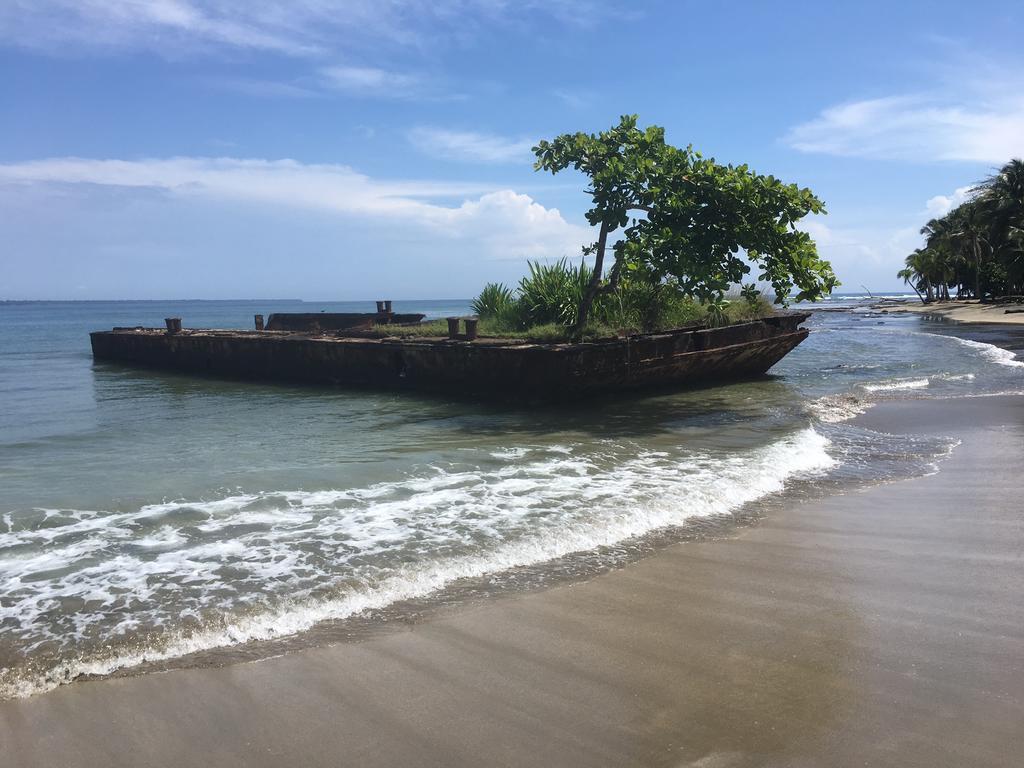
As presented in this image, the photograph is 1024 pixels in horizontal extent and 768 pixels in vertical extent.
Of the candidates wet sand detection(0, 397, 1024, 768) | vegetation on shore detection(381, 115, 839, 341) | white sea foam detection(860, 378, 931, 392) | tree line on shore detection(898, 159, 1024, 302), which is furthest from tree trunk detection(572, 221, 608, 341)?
tree line on shore detection(898, 159, 1024, 302)

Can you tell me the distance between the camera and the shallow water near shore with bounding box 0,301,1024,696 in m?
4.52

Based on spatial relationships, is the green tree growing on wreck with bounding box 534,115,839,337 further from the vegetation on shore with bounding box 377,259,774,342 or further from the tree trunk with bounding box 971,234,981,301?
the tree trunk with bounding box 971,234,981,301

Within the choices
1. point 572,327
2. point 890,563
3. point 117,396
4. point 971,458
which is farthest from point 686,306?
point 117,396

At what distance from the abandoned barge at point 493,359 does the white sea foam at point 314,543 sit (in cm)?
460

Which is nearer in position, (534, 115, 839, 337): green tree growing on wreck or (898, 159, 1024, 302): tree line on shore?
(534, 115, 839, 337): green tree growing on wreck

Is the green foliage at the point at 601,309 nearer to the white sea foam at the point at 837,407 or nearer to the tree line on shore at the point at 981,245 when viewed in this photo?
the white sea foam at the point at 837,407

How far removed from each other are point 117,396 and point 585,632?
15.4 metres

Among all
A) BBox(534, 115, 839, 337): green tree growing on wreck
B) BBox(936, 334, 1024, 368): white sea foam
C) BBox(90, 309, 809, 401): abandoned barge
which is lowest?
BBox(936, 334, 1024, 368): white sea foam

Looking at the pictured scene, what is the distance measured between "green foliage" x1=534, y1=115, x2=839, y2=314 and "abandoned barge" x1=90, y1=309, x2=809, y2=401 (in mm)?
1820

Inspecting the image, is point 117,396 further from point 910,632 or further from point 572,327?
point 910,632

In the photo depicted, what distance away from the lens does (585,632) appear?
4023 millimetres

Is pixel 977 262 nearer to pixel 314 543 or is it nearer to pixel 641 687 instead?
pixel 314 543

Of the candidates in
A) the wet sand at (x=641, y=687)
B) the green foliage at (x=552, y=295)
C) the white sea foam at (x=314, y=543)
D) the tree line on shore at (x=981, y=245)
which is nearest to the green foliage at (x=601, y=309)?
the green foliage at (x=552, y=295)

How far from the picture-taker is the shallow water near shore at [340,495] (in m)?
4.52
